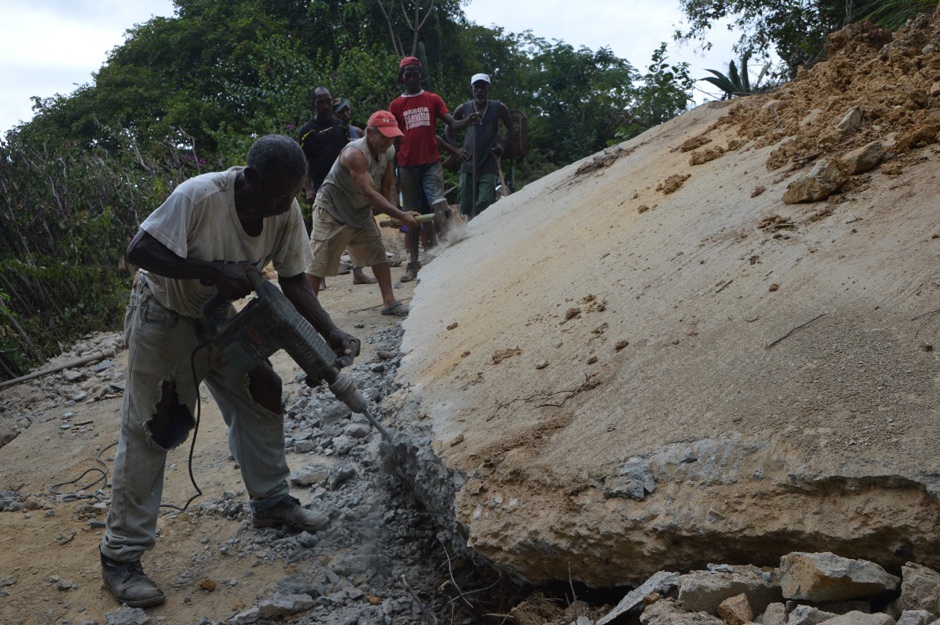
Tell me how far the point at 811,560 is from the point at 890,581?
0.55ft

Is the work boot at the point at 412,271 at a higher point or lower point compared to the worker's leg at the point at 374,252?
lower

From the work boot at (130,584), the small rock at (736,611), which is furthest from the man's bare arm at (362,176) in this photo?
the small rock at (736,611)

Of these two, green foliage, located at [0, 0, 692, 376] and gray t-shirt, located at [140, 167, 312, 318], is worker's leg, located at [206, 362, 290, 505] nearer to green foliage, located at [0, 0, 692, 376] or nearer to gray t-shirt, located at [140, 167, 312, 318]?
gray t-shirt, located at [140, 167, 312, 318]

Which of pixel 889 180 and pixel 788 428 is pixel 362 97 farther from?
pixel 788 428

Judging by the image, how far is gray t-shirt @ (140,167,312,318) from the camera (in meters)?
2.72

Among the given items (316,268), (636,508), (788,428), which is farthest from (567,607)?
(316,268)

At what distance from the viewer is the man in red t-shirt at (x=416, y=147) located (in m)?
7.00

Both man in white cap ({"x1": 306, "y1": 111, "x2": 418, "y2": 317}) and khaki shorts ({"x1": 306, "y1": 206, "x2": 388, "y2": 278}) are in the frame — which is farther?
khaki shorts ({"x1": 306, "y1": 206, "x2": 388, "y2": 278})

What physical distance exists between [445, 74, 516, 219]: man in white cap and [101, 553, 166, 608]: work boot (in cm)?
543

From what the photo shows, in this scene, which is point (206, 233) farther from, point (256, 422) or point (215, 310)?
point (256, 422)

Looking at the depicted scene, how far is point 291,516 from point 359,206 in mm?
2911

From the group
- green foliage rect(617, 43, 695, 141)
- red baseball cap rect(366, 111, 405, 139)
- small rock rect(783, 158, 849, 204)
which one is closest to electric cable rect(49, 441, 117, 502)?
red baseball cap rect(366, 111, 405, 139)

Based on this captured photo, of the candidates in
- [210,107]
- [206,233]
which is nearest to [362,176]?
[206,233]

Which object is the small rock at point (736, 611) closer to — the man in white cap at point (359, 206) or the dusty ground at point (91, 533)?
the dusty ground at point (91, 533)
